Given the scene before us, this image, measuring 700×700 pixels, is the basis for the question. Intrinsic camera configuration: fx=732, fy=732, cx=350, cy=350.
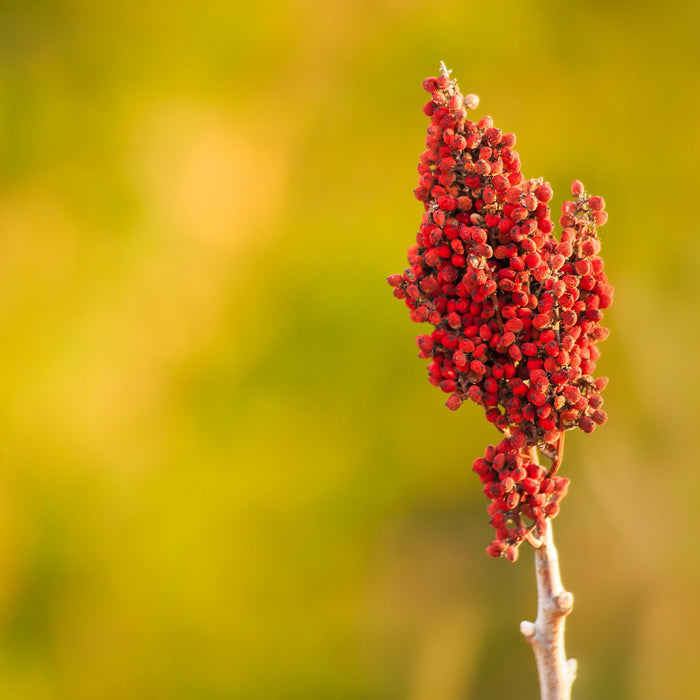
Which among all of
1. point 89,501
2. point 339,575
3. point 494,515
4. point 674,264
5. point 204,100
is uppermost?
point 204,100

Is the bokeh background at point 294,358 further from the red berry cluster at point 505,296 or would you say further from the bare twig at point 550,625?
the red berry cluster at point 505,296

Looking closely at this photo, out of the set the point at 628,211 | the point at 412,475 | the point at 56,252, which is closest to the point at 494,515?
the point at 412,475

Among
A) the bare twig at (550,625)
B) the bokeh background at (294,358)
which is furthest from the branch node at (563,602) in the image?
the bokeh background at (294,358)

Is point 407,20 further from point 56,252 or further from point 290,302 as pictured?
point 56,252

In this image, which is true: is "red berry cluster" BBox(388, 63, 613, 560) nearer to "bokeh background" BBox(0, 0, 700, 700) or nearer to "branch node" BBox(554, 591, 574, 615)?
"branch node" BBox(554, 591, 574, 615)

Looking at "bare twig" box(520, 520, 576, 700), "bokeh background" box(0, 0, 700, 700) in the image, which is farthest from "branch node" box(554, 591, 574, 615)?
"bokeh background" box(0, 0, 700, 700)
